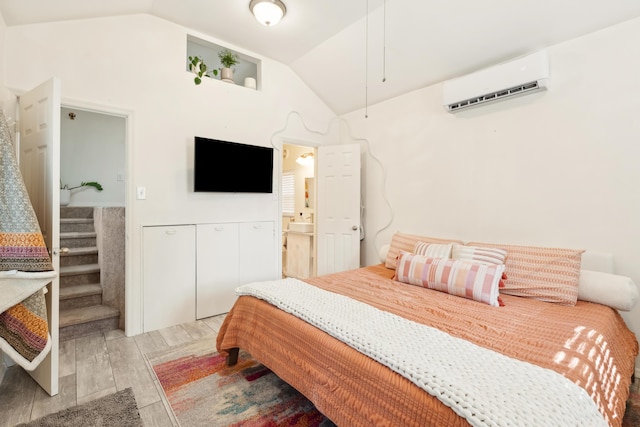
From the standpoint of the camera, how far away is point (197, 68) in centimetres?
307

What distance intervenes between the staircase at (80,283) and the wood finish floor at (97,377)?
0.11m

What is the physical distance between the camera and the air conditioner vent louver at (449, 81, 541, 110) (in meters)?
2.38

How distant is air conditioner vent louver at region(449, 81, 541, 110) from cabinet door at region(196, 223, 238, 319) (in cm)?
254

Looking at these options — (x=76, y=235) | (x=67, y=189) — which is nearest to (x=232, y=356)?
(x=76, y=235)

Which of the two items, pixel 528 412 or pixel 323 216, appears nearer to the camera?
pixel 528 412

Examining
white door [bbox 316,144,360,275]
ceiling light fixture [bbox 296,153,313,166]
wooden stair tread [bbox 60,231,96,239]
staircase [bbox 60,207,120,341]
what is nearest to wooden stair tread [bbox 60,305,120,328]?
staircase [bbox 60,207,120,341]

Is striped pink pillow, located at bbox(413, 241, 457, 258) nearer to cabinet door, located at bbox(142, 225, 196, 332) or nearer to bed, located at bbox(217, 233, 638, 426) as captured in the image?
bed, located at bbox(217, 233, 638, 426)

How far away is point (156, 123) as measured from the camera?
279 cm

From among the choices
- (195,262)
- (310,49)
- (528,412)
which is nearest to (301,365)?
(528,412)

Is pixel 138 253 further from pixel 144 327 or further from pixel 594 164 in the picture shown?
pixel 594 164

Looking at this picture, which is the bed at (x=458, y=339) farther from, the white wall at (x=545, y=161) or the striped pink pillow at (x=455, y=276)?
the white wall at (x=545, y=161)

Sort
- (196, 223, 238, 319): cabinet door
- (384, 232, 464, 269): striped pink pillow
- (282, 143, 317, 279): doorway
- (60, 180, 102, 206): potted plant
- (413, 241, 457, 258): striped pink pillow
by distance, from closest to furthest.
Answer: (413, 241, 457, 258): striped pink pillow → (384, 232, 464, 269): striped pink pillow → (196, 223, 238, 319): cabinet door → (60, 180, 102, 206): potted plant → (282, 143, 317, 279): doorway

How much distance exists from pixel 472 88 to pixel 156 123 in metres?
2.86

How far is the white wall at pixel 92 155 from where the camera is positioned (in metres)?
4.29
